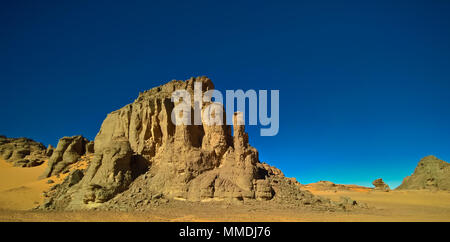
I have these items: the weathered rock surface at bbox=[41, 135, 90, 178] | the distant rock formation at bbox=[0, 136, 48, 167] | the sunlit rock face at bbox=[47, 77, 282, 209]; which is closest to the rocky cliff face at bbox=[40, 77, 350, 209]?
the sunlit rock face at bbox=[47, 77, 282, 209]

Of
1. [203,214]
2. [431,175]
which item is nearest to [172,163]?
[203,214]

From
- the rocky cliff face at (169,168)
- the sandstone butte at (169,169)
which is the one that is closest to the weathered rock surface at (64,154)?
the sandstone butte at (169,169)

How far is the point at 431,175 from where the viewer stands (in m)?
36.6

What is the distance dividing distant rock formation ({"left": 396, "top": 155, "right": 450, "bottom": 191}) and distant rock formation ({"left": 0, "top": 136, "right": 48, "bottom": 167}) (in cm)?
5373

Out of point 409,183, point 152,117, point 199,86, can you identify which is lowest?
point 409,183

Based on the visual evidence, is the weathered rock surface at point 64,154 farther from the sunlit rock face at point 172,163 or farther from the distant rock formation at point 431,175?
the distant rock formation at point 431,175

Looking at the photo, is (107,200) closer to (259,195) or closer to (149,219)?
(149,219)

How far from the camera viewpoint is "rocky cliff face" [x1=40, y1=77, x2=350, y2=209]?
53.1 feet

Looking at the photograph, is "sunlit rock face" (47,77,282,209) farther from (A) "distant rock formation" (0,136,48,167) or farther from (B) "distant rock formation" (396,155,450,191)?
(B) "distant rock formation" (396,155,450,191)

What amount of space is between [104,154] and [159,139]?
4.09 meters

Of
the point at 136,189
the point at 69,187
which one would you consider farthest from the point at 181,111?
the point at 69,187

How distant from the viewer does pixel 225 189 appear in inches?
638

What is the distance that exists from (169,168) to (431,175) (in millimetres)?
39023

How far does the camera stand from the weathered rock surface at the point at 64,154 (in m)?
27.9
